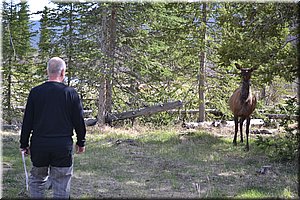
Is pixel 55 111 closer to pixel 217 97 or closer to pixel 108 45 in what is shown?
pixel 108 45

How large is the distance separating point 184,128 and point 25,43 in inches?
356

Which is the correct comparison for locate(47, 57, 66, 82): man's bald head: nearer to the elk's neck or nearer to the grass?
the grass

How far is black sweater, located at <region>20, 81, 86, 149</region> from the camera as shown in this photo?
4.55 meters

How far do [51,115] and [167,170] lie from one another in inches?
160

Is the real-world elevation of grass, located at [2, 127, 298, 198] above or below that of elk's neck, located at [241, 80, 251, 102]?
below

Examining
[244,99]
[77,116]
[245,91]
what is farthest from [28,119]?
[244,99]

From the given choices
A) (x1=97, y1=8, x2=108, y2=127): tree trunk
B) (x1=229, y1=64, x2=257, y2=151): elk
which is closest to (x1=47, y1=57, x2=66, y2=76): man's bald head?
(x1=229, y1=64, x2=257, y2=151): elk

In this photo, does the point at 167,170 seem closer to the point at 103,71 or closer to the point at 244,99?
the point at 244,99

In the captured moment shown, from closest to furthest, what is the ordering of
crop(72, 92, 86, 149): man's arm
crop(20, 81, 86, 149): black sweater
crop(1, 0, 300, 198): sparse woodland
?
1. crop(20, 81, 86, 149): black sweater
2. crop(72, 92, 86, 149): man's arm
3. crop(1, 0, 300, 198): sparse woodland

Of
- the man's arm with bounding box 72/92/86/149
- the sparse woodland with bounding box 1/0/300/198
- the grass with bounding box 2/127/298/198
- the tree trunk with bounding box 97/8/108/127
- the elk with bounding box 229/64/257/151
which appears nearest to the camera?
→ the man's arm with bounding box 72/92/86/149

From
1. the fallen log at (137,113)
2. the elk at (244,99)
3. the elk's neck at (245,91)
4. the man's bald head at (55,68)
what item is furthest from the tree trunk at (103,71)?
the man's bald head at (55,68)

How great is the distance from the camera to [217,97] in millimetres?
15500

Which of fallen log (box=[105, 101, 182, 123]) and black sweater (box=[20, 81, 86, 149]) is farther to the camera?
fallen log (box=[105, 101, 182, 123])

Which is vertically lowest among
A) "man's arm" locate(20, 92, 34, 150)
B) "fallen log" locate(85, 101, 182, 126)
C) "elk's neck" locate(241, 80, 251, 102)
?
"fallen log" locate(85, 101, 182, 126)
